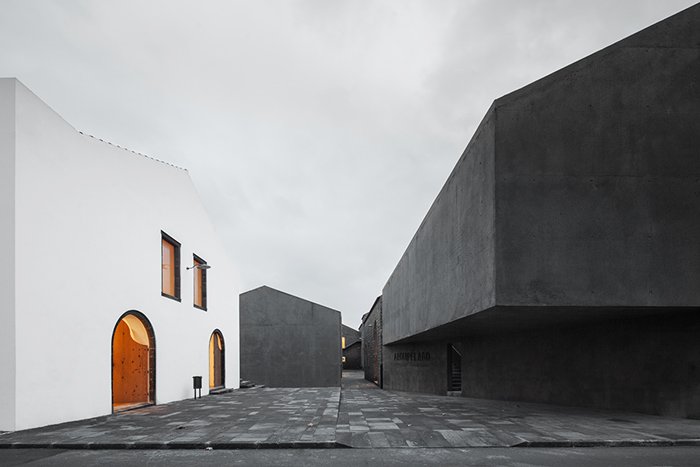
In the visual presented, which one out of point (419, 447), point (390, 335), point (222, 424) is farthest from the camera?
point (390, 335)

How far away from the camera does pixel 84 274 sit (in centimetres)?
1149

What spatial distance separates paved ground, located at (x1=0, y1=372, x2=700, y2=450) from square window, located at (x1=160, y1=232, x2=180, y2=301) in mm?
5206

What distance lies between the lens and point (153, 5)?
15.5 metres

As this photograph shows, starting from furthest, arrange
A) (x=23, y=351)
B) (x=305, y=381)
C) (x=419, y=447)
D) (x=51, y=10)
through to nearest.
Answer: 1. (x=305, y=381)
2. (x=51, y=10)
3. (x=23, y=351)
4. (x=419, y=447)

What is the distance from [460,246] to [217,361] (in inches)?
620

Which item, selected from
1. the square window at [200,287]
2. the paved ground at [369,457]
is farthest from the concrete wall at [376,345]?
the paved ground at [369,457]

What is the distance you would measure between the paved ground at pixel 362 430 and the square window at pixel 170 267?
5206 mm

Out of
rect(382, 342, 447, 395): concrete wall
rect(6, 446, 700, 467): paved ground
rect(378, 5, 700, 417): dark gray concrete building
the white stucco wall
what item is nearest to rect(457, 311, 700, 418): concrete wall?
rect(378, 5, 700, 417): dark gray concrete building

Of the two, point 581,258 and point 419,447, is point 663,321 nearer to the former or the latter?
point 581,258

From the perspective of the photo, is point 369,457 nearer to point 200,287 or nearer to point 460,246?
point 460,246

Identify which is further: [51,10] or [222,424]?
[51,10]

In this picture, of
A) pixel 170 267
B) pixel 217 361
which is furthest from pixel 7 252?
pixel 217 361

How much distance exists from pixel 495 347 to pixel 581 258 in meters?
9.14

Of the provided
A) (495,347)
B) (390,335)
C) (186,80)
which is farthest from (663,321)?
(186,80)
